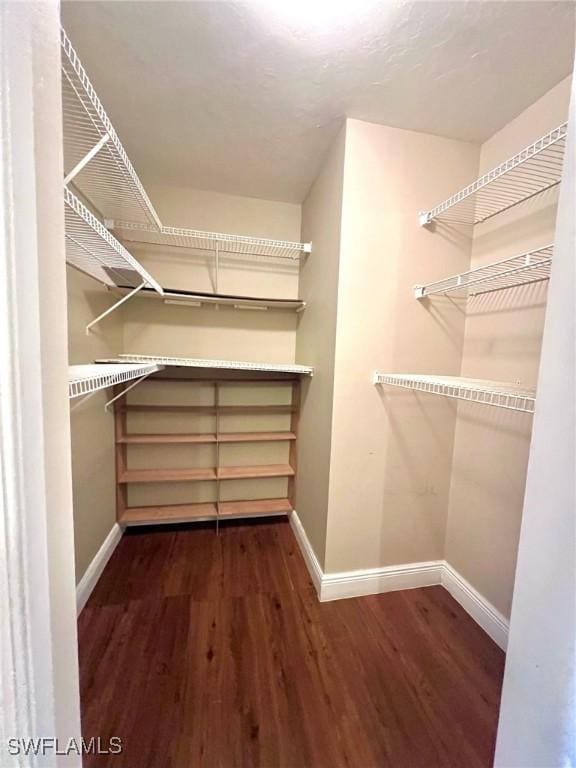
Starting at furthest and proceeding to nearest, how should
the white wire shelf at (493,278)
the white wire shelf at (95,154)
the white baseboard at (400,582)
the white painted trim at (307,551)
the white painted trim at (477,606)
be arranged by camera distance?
the white painted trim at (307,551)
the white baseboard at (400,582)
the white painted trim at (477,606)
the white wire shelf at (493,278)
the white wire shelf at (95,154)

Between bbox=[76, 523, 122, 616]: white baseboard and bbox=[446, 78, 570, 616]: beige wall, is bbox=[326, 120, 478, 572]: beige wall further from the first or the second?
bbox=[76, 523, 122, 616]: white baseboard

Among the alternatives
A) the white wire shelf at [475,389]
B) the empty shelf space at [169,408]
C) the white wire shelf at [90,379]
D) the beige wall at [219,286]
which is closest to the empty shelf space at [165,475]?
the empty shelf space at [169,408]

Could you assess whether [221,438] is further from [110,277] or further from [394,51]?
[394,51]

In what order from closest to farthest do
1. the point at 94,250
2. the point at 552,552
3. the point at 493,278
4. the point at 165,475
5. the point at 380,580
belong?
the point at 552,552 → the point at 493,278 → the point at 94,250 → the point at 380,580 → the point at 165,475

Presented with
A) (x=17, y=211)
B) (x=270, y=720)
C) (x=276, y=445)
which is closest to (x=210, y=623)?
(x=270, y=720)

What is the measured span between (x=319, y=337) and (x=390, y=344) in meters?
0.41

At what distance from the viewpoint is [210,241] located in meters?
2.07

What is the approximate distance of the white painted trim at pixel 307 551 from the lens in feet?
5.45

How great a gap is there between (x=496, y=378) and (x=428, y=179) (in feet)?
3.45

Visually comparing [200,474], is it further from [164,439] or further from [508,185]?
[508,185]

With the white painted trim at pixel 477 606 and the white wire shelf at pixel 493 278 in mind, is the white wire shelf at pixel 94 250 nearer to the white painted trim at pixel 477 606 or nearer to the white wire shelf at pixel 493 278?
the white wire shelf at pixel 493 278

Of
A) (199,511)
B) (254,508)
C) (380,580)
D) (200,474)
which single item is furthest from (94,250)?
(380,580)

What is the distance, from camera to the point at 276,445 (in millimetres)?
2377

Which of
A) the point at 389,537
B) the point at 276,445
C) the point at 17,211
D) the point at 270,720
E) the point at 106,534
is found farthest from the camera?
the point at 276,445
